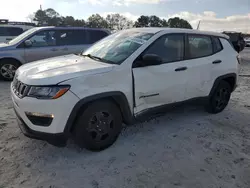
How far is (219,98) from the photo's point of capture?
484cm

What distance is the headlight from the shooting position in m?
2.75

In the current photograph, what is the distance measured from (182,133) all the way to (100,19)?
66620 millimetres

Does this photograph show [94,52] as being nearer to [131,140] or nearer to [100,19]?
[131,140]

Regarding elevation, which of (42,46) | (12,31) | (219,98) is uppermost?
(12,31)

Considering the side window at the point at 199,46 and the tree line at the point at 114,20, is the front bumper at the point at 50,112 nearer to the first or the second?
the side window at the point at 199,46

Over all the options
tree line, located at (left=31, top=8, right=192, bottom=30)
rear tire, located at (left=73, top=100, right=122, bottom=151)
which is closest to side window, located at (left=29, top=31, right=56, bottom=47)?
rear tire, located at (left=73, top=100, right=122, bottom=151)

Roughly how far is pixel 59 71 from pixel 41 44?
17.3ft

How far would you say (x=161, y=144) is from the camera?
3586mm

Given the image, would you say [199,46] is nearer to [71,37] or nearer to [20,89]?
[20,89]

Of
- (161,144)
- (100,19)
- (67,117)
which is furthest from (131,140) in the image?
(100,19)

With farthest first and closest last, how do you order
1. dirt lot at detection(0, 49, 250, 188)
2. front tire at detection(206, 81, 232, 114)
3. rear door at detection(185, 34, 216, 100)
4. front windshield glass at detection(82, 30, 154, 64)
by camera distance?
front tire at detection(206, 81, 232, 114) → rear door at detection(185, 34, 216, 100) → front windshield glass at detection(82, 30, 154, 64) → dirt lot at detection(0, 49, 250, 188)

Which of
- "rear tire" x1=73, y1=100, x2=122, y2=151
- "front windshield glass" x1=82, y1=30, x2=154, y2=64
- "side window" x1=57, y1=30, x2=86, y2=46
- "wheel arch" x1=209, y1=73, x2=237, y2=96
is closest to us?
"rear tire" x1=73, y1=100, x2=122, y2=151

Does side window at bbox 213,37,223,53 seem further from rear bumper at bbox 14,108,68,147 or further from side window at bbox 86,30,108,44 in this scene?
side window at bbox 86,30,108,44

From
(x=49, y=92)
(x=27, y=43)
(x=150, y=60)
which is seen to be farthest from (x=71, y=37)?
(x=49, y=92)
